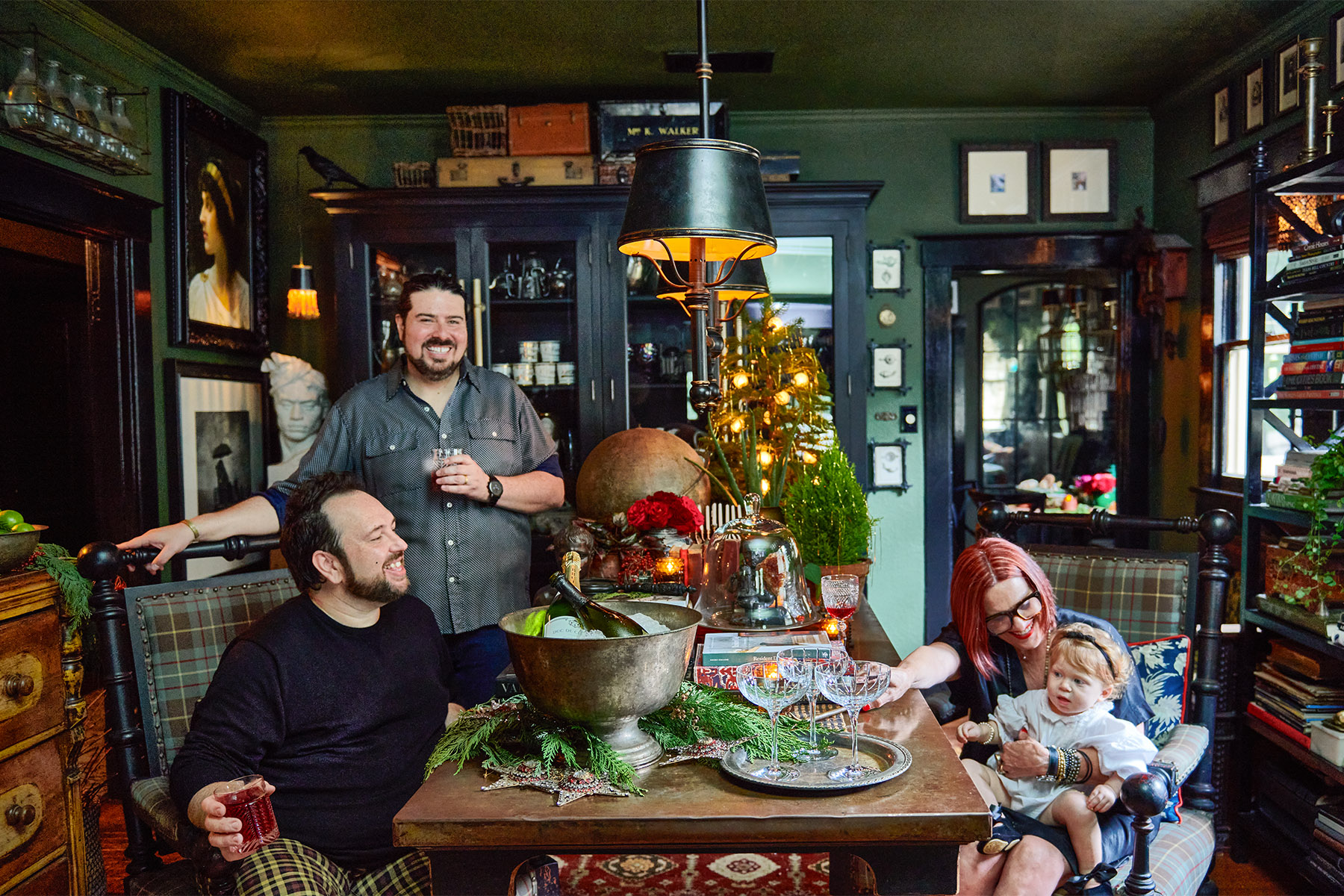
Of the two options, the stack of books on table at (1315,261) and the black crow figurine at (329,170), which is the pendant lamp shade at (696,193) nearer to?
the stack of books on table at (1315,261)

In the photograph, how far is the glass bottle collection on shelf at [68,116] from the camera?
254 centimetres

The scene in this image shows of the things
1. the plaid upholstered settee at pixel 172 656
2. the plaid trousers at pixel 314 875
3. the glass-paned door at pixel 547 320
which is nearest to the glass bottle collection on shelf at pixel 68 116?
the glass-paned door at pixel 547 320

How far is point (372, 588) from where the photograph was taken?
1.58 metres

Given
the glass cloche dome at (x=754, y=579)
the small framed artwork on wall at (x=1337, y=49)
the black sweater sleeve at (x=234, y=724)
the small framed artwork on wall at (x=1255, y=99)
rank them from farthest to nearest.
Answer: the small framed artwork on wall at (x=1255, y=99)
the small framed artwork on wall at (x=1337, y=49)
the glass cloche dome at (x=754, y=579)
the black sweater sleeve at (x=234, y=724)

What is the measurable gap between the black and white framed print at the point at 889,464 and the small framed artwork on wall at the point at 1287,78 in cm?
201

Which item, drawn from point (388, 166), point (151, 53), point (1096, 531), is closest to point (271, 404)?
point (388, 166)

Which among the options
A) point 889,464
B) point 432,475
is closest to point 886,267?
point 889,464

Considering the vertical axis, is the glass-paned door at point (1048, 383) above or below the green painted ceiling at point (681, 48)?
below

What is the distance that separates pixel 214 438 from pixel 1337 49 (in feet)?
14.8

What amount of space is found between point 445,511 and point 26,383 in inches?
106

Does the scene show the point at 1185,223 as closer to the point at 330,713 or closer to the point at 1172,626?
the point at 1172,626

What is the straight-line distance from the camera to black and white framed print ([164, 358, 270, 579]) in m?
3.57

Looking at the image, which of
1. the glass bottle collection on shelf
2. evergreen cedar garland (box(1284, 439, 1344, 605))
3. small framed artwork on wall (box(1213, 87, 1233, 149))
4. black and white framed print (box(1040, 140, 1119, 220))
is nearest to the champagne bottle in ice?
evergreen cedar garland (box(1284, 439, 1344, 605))

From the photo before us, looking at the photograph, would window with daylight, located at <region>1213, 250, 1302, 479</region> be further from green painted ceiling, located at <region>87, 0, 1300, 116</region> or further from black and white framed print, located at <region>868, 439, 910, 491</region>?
black and white framed print, located at <region>868, 439, 910, 491</region>
